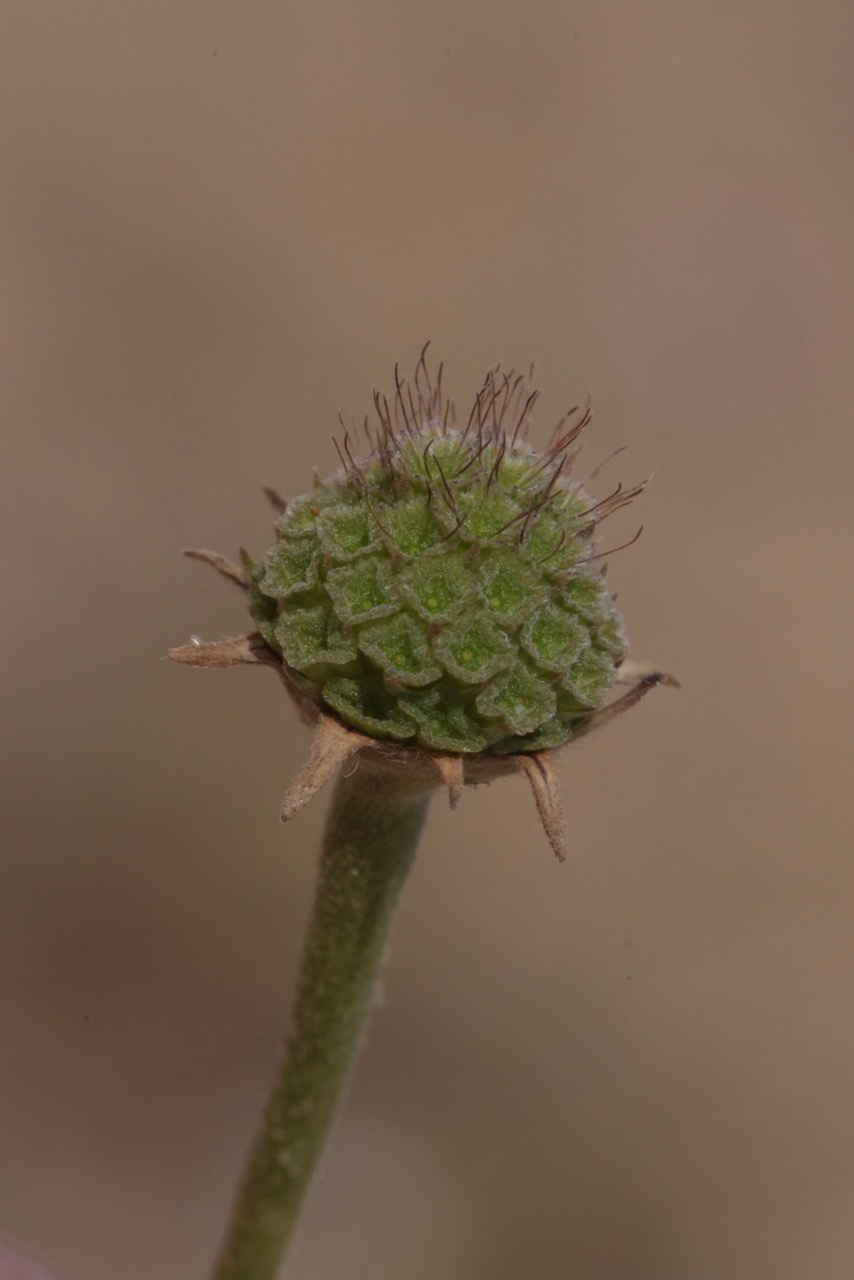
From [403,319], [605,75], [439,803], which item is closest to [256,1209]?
[439,803]

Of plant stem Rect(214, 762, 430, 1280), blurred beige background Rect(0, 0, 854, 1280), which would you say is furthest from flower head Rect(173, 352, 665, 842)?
blurred beige background Rect(0, 0, 854, 1280)

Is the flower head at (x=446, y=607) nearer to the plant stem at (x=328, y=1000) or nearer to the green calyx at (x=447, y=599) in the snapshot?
the green calyx at (x=447, y=599)

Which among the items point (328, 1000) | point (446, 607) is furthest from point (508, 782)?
point (446, 607)

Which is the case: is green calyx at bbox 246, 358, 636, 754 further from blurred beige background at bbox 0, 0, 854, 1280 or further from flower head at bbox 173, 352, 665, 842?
blurred beige background at bbox 0, 0, 854, 1280

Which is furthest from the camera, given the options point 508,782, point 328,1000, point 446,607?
point 508,782

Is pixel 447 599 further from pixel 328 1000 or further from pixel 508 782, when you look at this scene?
pixel 508 782

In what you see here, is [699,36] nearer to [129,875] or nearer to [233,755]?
[233,755]

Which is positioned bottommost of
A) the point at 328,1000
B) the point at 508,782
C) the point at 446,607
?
the point at 328,1000
